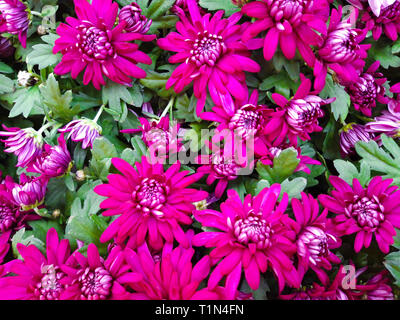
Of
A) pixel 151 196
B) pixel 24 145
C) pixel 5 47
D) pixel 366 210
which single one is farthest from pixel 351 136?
pixel 5 47

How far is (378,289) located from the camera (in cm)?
67

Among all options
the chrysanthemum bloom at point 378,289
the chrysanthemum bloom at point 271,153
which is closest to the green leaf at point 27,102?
the chrysanthemum bloom at point 271,153

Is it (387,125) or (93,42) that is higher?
(93,42)

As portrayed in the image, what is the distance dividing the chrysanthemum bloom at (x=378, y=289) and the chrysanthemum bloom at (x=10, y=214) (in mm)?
602

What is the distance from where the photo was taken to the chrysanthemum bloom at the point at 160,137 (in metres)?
0.68

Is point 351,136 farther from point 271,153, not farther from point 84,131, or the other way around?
point 84,131

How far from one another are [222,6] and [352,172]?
0.38m

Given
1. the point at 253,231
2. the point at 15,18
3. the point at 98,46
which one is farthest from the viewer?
the point at 15,18

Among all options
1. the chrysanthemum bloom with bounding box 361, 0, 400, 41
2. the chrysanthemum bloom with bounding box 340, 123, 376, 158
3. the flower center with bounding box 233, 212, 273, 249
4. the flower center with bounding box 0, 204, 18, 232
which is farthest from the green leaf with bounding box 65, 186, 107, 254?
the chrysanthemum bloom with bounding box 361, 0, 400, 41

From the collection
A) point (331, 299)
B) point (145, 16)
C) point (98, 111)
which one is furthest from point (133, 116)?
point (331, 299)

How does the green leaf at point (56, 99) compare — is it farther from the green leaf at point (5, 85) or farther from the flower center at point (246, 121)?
the flower center at point (246, 121)

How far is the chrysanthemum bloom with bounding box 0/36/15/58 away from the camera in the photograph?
86 centimetres
